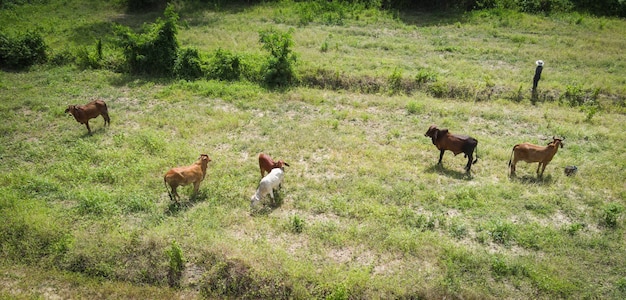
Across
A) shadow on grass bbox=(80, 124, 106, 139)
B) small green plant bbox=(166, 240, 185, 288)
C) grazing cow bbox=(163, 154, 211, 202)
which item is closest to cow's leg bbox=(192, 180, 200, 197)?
grazing cow bbox=(163, 154, 211, 202)

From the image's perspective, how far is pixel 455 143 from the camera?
11.0 metres

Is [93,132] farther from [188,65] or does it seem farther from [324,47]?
[324,47]

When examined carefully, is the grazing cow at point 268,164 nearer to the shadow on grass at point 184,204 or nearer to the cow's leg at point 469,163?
the shadow on grass at point 184,204

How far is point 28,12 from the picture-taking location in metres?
24.6

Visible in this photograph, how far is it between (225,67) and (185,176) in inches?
324

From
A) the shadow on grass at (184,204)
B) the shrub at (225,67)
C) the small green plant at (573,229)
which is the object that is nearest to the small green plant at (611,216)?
the small green plant at (573,229)

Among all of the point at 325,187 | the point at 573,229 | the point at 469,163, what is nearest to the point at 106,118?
the point at 325,187

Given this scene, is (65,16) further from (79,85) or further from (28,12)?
(79,85)

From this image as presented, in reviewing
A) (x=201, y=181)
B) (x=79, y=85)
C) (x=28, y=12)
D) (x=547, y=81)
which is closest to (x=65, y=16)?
(x=28, y=12)

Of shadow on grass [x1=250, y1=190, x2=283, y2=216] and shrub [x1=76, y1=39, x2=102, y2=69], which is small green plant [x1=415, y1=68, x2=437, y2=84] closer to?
shadow on grass [x1=250, y1=190, x2=283, y2=216]

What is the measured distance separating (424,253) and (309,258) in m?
2.23

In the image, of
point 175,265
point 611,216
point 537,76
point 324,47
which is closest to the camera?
point 175,265

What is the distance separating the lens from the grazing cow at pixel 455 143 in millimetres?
10867

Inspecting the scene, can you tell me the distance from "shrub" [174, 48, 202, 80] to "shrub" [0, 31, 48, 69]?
20.1 ft
